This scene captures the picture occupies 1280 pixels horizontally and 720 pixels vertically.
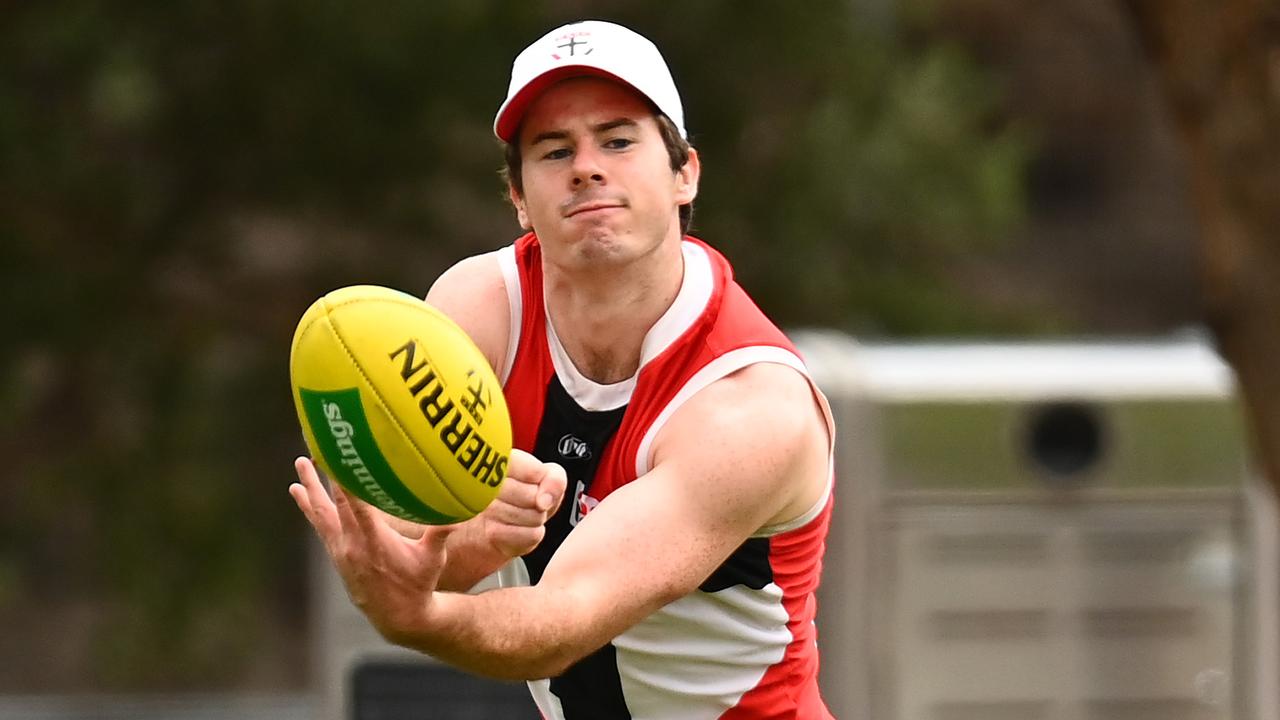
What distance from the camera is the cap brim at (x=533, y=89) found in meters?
3.51

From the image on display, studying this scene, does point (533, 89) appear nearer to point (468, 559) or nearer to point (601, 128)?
point (601, 128)

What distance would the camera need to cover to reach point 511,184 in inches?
148

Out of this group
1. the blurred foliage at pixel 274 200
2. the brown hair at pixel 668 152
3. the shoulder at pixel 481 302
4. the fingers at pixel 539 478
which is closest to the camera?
the fingers at pixel 539 478

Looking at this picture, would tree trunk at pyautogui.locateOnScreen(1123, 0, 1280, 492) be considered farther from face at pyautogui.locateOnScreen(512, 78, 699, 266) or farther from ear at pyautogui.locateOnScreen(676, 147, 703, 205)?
face at pyautogui.locateOnScreen(512, 78, 699, 266)

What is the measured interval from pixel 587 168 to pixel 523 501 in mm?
610

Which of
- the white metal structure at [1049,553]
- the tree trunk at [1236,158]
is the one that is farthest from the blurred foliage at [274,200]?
the tree trunk at [1236,158]

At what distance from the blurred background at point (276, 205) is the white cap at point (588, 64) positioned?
6918 millimetres

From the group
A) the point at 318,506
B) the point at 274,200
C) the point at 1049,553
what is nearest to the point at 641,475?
the point at 318,506

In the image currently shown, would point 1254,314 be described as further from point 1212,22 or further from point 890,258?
point 890,258

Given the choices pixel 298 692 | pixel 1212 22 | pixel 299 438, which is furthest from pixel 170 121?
pixel 1212 22

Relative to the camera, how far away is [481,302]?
386 centimetres

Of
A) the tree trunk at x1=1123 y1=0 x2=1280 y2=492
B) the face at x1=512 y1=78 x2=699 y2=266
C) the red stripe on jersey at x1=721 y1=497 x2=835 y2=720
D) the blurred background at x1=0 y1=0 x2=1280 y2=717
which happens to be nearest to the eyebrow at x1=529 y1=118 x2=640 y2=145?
the face at x1=512 y1=78 x2=699 y2=266

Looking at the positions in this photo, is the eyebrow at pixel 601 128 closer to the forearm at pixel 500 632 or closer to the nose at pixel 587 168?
the nose at pixel 587 168

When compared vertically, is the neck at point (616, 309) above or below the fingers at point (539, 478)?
above
